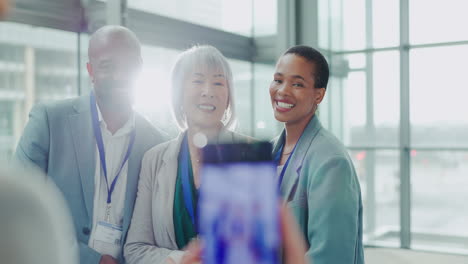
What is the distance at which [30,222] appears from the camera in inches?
16.3

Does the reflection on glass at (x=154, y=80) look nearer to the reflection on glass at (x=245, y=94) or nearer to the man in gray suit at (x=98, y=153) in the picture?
the man in gray suit at (x=98, y=153)

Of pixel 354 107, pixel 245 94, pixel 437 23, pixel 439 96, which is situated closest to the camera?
pixel 437 23

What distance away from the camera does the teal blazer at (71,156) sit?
70.9 inches

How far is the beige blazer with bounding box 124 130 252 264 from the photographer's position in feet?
5.25

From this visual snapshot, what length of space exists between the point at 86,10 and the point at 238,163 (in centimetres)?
309

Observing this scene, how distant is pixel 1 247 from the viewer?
396mm

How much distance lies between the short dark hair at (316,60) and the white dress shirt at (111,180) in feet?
2.28

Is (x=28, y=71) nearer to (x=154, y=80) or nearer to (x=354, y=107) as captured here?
(x=154, y=80)

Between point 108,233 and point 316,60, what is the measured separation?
96 centimetres

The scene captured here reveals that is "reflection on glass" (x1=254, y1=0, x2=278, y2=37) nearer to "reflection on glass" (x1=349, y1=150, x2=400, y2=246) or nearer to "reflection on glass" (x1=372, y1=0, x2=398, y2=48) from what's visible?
"reflection on glass" (x1=372, y1=0, x2=398, y2=48)

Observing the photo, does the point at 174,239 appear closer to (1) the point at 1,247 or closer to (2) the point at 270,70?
(1) the point at 1,247

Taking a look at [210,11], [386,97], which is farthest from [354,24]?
[210,11]

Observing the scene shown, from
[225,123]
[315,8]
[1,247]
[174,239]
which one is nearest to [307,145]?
[225,123]

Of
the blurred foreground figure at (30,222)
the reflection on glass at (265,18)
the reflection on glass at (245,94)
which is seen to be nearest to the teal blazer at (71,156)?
the blurred foreground figure at (30,222)
